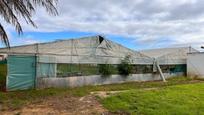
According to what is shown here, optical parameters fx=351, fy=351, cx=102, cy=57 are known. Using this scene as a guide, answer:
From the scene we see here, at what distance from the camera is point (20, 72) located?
58.9ft

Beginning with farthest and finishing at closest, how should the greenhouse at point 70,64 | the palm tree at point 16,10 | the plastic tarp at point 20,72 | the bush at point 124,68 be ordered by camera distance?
the bush at point 124,68 → the greenhouse at point 70,64 → the plastic tarp at point 20,72 → the palm tree at point 16,10

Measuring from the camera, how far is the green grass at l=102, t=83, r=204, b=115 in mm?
12414

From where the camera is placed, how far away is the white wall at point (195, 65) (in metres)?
30.7

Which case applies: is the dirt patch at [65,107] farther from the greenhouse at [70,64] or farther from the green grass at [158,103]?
the greenhouse at [70,64]

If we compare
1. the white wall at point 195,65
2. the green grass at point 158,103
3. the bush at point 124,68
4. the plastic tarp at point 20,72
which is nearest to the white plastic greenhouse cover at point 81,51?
the bush at point 124,68

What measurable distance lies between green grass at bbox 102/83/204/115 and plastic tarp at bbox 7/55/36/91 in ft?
18.4

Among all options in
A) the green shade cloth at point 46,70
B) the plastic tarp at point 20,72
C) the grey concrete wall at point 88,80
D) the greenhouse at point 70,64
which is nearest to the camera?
the plastic tarp at point 20,72

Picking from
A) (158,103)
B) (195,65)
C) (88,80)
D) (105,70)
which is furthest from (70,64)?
(195,65)

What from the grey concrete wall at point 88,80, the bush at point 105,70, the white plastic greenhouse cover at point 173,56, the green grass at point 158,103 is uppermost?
the white plastic greenhouse cover at point 173,56

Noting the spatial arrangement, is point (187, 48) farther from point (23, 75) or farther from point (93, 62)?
point (23, 75)

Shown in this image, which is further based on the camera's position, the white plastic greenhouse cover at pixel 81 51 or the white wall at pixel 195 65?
the white wall at pixel 195 65

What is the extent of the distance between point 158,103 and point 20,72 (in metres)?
7.73

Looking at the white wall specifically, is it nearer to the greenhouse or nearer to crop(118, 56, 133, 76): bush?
the greenhouse

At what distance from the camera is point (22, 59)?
1802 cm
